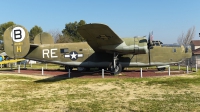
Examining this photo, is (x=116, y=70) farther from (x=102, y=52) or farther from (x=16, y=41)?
(x=16, y=41)

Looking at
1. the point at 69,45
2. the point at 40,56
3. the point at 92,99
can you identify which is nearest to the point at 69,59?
the point at 69,45

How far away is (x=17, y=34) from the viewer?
16.4 meters

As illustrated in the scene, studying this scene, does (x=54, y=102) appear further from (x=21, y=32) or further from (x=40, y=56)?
(x=40, y=56)

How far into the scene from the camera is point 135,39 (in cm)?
1493

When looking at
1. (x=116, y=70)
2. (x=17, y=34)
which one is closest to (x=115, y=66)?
(x=116, y=70)

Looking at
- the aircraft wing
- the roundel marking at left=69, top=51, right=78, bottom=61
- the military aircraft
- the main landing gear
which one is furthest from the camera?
the roundel marking at left=69, top=51, right=78, bottom=61

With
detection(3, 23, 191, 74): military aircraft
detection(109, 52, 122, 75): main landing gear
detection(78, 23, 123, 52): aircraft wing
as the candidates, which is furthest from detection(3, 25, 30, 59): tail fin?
detection(109, 52, 122, 75): main landing gear

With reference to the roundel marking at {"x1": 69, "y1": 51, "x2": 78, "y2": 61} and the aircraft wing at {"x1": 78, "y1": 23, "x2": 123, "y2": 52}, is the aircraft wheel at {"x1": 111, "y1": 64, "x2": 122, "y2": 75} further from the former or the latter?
the roundel marking at {"x1": 69, "y1": 51, "x2": 78, "y2": 61}

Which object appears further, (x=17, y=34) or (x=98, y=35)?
(x=17, y=34)

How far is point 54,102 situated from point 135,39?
30.1 feet

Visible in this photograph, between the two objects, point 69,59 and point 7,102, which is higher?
point 69,59

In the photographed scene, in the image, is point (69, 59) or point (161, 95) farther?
point (69, 59)

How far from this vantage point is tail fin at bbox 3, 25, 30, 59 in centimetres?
1631

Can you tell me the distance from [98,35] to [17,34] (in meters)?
7.44
